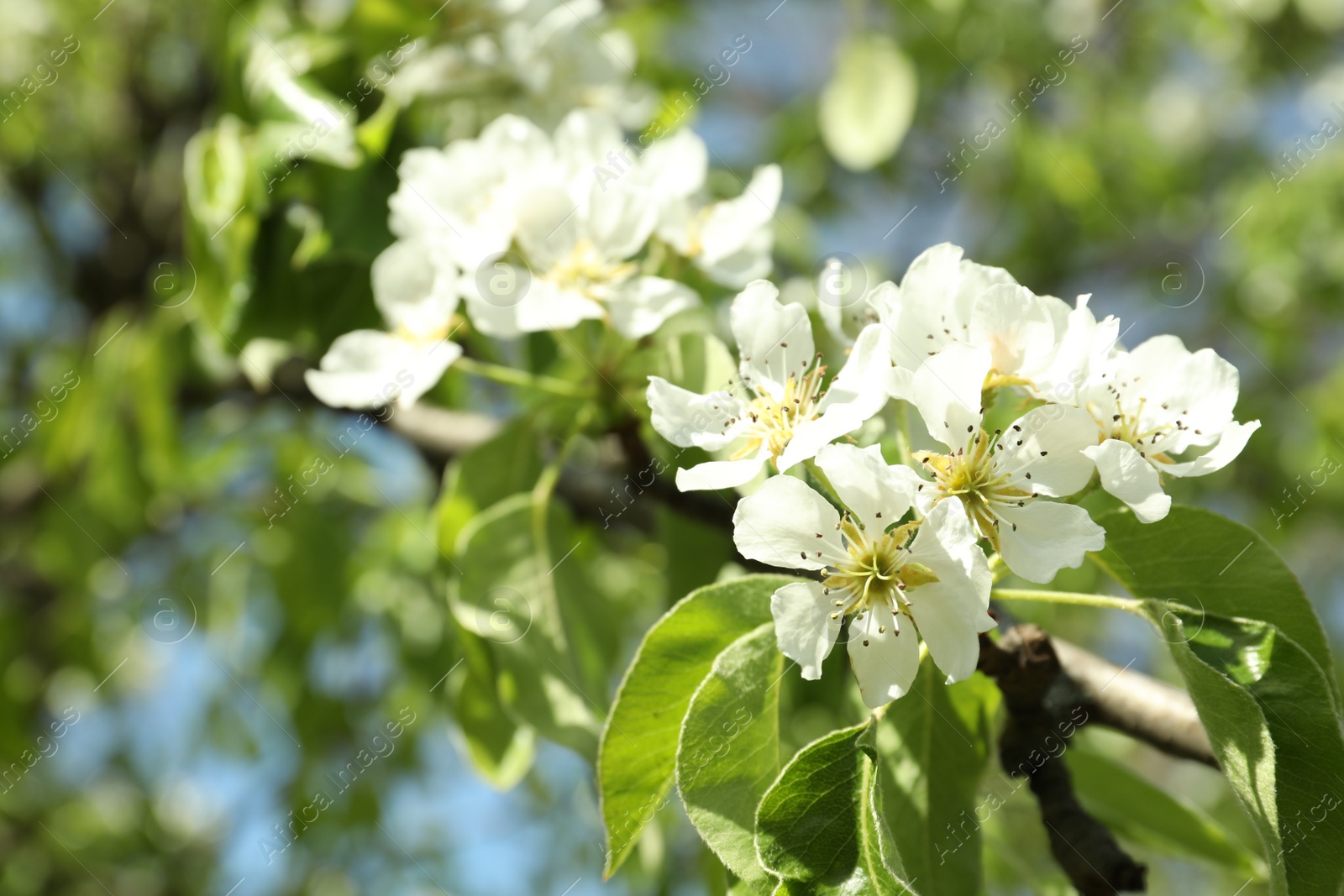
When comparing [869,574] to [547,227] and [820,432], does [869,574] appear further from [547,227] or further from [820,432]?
[547,227]

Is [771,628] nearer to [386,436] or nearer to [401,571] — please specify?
[386,436]

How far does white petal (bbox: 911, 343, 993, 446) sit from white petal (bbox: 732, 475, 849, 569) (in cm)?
11

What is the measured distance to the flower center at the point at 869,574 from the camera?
0.88 metres

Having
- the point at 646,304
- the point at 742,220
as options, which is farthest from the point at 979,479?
the point at 742,220

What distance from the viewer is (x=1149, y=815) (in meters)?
1.26

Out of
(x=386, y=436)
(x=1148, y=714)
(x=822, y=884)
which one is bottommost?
(x=1148, y=714)

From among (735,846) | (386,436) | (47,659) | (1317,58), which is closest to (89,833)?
(47,659)

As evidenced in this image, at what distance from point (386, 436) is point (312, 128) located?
698 millimetres

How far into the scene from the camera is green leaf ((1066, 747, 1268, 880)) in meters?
1.24

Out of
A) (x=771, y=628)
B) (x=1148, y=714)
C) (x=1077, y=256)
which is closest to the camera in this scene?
(x=771, y=628)

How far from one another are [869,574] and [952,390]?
0.17 m

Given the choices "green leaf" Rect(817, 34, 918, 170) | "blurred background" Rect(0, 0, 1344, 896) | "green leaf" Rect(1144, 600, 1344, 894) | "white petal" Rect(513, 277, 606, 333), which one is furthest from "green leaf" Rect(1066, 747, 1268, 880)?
"green leaf" Rect(817, 34, 918, 170)

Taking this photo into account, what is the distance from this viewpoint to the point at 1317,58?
4.09 meters

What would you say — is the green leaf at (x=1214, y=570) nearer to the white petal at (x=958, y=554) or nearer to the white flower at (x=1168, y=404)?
the white flower at (x=1168, y=404)
